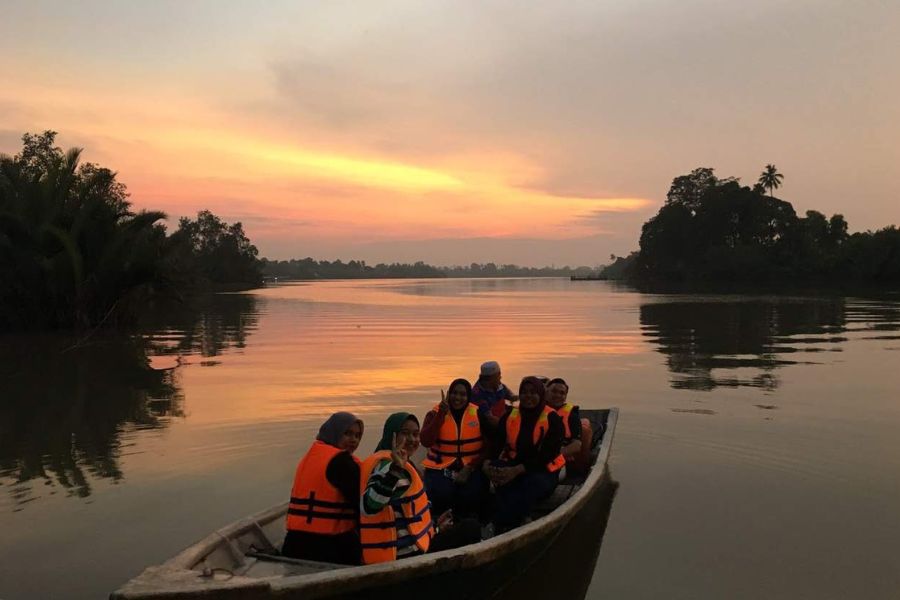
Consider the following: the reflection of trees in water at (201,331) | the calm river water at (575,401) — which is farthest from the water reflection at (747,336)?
the reflection of trees in water at (201,331)

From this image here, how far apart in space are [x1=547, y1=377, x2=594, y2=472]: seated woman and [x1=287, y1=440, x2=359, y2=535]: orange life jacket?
3.11 m

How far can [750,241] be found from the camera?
9756cm

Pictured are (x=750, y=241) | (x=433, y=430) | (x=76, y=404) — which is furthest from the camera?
(x=750, y=241)

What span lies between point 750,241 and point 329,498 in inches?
4041

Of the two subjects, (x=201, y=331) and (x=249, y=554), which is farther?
(x=201, y=331)

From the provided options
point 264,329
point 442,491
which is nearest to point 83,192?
point 264,329

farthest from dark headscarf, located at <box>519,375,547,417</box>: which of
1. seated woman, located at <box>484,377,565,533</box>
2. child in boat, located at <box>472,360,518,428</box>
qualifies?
child in boat, located at <box>472,360,518,428</box>

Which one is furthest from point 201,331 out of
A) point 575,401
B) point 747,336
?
point 747,336

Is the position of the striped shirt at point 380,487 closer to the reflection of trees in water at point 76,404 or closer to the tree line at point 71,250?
the reflection of trees in water at point 76,404

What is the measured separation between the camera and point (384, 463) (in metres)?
4.46

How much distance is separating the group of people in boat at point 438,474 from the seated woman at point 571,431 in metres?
0.01

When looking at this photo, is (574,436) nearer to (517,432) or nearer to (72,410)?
(517,432)

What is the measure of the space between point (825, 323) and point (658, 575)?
1155 inches

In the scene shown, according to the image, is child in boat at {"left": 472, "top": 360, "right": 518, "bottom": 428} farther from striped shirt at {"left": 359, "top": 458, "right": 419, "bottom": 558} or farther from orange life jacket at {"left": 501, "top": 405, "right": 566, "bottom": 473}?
striped shirt at {"left": 359, "top": 458, "right": 419, "bottom": 558}
